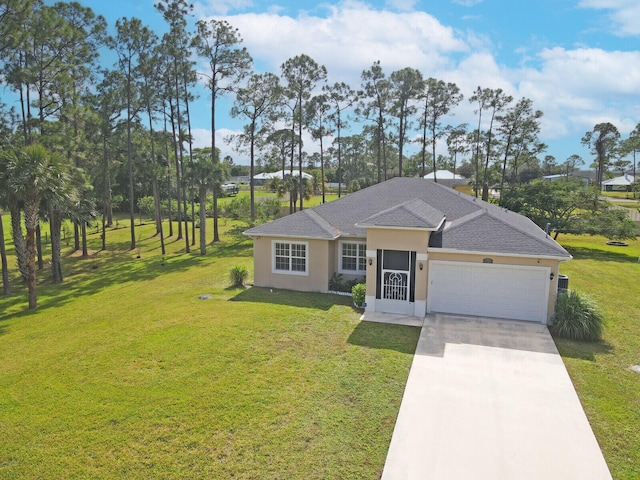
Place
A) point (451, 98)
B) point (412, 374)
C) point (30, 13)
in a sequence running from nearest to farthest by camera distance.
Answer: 1. point (412, 374)
2. point (30, 13)
3. point (451, 98)

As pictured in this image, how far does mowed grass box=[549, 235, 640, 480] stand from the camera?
323 inches

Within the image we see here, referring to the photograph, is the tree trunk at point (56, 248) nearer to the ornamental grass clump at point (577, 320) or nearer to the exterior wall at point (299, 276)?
the exterior wall at point (299, 276)

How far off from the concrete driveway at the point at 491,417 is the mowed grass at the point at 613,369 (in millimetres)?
297

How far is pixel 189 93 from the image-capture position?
32.8 metres

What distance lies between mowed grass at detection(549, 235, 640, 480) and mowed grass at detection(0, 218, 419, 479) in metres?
4.15

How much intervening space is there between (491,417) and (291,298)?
10.1m

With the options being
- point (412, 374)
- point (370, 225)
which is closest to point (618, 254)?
point (370, 225)

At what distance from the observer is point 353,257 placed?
19344 millimetres

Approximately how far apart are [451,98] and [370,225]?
35.5m

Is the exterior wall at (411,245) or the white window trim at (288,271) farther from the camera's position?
the white window trim at (288,271)

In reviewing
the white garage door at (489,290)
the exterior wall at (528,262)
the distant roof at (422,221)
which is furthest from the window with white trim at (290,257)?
the exterior wall at (528,262)

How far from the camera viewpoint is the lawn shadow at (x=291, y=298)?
17078 mm

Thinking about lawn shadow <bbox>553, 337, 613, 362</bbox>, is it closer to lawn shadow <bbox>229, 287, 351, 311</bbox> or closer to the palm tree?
lawn shadow <bbox>229, 287, 351, 311</bbox>

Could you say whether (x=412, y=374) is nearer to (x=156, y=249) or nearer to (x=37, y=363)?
(x=37, y=363)
